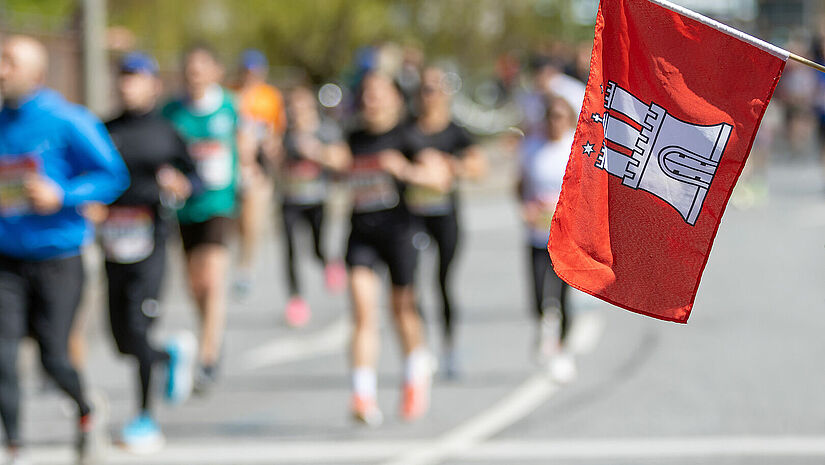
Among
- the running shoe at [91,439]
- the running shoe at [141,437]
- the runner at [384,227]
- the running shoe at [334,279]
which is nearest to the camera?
the running shoe at [91,439]

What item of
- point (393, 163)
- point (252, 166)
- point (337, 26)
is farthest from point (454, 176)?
point (337, 26)

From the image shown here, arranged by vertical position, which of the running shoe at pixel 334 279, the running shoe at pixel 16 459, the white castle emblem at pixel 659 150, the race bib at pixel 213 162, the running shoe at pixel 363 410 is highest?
the white castle emblem at pixel 659 150

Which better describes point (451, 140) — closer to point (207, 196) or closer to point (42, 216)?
point (207, 196)

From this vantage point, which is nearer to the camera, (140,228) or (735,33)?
(735,33)

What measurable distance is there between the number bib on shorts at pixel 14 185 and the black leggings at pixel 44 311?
248mm

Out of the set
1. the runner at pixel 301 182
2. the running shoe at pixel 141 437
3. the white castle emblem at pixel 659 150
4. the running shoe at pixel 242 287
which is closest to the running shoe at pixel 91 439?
the running shoe at pixel 141 437

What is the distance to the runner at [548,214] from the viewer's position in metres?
8.90

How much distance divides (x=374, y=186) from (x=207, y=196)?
160 centimetres

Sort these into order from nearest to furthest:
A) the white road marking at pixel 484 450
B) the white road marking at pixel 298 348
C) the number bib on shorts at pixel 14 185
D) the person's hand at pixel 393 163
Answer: the number bib on shorts at pixel 14 185, the white road marking at pixel 484 450, the person's hand at pixel 393 163, the white road marking at pixel 298 348

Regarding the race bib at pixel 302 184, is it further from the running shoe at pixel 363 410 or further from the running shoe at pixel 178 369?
the running shoe at pixel 363 410

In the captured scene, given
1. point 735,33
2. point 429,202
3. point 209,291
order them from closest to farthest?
point 735,33 → point 209,291 → point 429,202

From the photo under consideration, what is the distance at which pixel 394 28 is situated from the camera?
3058 cm

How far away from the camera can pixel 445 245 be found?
30.6ft

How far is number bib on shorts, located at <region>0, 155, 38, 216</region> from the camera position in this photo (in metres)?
6.68
